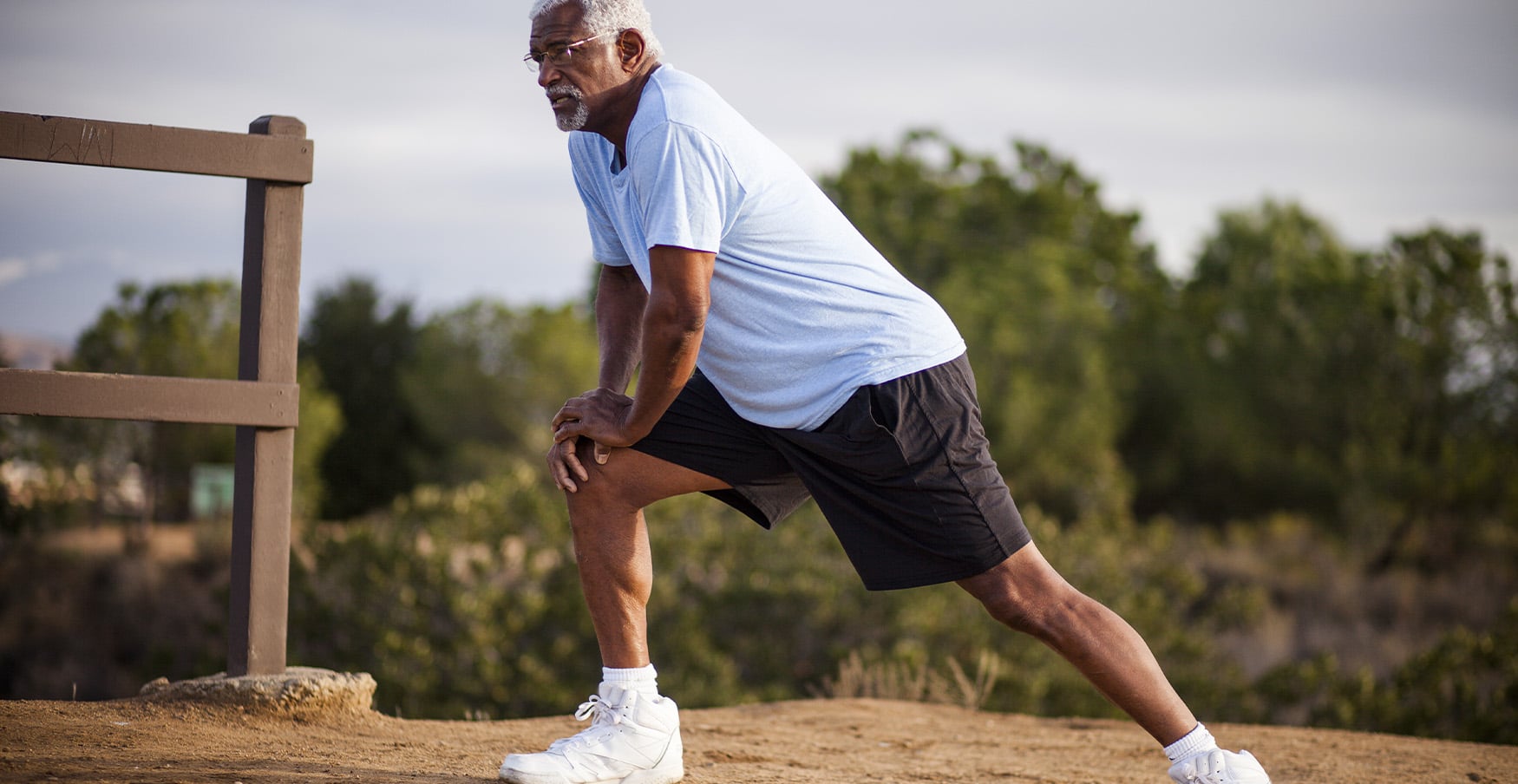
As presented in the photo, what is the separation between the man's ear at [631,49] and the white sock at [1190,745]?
1.91m

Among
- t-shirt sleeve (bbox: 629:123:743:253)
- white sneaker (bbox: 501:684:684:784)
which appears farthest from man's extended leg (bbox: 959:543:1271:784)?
t-shirt sleeve (bbox: 629:123:743:253)

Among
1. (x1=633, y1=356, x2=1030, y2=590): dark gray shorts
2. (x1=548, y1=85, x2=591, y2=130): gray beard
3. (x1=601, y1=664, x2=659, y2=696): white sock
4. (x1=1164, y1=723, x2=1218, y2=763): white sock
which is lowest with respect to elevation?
(x1=1164, y1=723, x2=1218, y2=763): white sock

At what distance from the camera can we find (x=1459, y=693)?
8.72 meters

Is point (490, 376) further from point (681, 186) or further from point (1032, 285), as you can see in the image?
point (681, 186)

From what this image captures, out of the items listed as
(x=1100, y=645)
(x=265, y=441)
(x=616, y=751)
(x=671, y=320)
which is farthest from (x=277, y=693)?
(x=1100, y=645)

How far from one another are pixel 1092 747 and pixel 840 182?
29.3m

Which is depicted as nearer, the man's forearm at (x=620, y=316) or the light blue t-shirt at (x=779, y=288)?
the light blue t-shirt at (x=779, y=288)

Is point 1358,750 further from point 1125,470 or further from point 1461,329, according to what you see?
point 1125,470

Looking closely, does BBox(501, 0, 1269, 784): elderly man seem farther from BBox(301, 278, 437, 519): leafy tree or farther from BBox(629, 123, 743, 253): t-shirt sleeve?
BBox(301, 278, 437, 519): leafy tree

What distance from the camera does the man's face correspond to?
2857 millimetres

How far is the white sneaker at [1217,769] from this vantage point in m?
2.75

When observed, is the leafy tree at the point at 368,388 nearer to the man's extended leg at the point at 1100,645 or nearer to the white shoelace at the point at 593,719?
the white shoelace at the point at 593,719

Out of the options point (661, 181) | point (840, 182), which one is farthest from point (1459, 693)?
point (840, 182)

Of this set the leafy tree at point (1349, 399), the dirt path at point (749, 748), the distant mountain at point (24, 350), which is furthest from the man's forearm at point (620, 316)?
the leafy tree at point (1349, 399)
